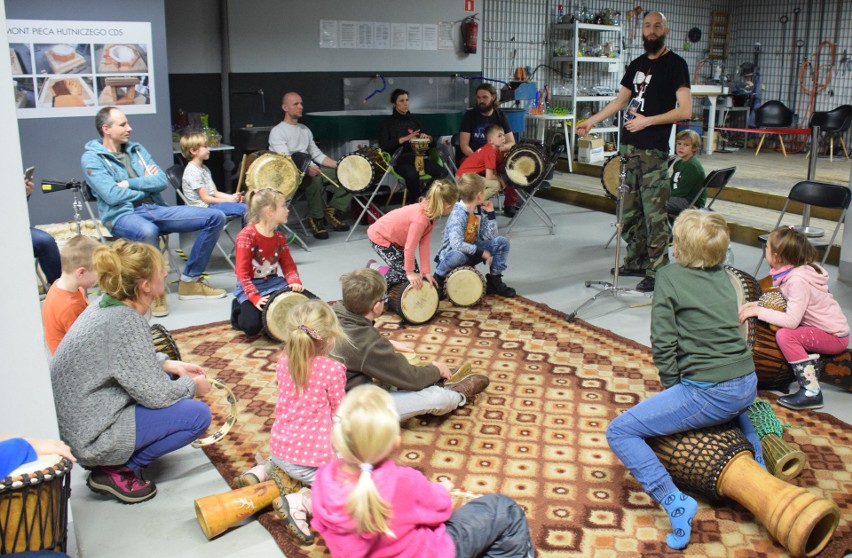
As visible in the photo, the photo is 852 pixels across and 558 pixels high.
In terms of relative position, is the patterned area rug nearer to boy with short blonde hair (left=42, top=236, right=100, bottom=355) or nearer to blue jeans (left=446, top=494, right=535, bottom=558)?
blue jeans (left=446, top=494, right=535, bottom=558)

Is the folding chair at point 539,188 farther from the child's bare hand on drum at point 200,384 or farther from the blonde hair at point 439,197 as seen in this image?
the child's bare hand on drum at point 200,384

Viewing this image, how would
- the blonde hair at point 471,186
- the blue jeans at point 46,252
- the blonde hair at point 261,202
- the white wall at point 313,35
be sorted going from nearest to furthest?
the blonde hair at point 261,202 → the blue jeans at point 46,252 → the blonde hair at point 471,186 → the white wall at point 313,35

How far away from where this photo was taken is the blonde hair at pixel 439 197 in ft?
16.7

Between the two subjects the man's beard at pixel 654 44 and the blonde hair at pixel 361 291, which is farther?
the man's beard at pixel 654 44

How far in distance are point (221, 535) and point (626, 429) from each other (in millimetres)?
1594

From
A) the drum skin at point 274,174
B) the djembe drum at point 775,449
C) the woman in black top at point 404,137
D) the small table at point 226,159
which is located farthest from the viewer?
the woman in black top at point 404,137

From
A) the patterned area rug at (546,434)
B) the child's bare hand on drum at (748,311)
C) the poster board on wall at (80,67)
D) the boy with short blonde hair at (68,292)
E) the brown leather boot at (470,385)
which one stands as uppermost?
the poster board on wall at (80,67)

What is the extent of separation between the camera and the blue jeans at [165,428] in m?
3.13

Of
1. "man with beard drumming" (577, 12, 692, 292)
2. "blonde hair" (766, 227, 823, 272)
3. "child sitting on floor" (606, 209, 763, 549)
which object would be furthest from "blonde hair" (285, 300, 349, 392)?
"man with beard drumming" (577, 12, 692, 292)

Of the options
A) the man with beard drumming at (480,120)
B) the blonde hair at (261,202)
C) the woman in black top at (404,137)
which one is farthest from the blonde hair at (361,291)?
the man with beard drumming at (480,120)

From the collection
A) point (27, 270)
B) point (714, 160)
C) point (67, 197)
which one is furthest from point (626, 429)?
A: point (714, 160)

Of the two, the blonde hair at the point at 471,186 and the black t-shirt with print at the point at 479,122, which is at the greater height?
the black t-shirt with print at the point at 479,122

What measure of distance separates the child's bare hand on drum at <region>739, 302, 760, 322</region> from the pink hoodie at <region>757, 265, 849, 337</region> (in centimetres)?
4

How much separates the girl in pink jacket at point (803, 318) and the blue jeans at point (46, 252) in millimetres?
4352
